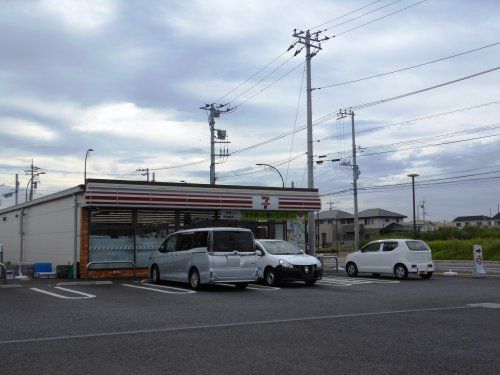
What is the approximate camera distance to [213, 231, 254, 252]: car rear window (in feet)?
53.0

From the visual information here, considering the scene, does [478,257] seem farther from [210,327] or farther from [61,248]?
[61,248]

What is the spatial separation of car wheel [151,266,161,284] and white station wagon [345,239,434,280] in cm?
863

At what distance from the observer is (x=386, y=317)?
10242 millimetres

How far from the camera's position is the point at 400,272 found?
21109 mm

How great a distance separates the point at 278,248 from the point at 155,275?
428 cm

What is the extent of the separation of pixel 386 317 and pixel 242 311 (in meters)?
2.86

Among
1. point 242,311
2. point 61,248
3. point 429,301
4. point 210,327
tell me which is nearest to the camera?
point 210,327

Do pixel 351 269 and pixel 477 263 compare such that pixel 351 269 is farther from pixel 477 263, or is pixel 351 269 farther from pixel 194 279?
pixel 194 279

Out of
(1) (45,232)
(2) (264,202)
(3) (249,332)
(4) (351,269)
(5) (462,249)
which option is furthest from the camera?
(5) (462,249)

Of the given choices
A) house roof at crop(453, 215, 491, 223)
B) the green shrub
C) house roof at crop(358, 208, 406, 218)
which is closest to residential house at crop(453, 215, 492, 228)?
house roof at crop(453, 215, 491, 223)

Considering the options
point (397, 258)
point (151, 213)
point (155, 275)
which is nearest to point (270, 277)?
point (155, 275)

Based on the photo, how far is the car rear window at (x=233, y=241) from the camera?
636 inches

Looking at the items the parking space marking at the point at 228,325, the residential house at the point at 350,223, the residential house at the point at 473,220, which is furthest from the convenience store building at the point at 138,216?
the residential house at the point at 473,220

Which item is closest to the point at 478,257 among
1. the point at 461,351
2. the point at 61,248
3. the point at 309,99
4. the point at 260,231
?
the point at 260,231
